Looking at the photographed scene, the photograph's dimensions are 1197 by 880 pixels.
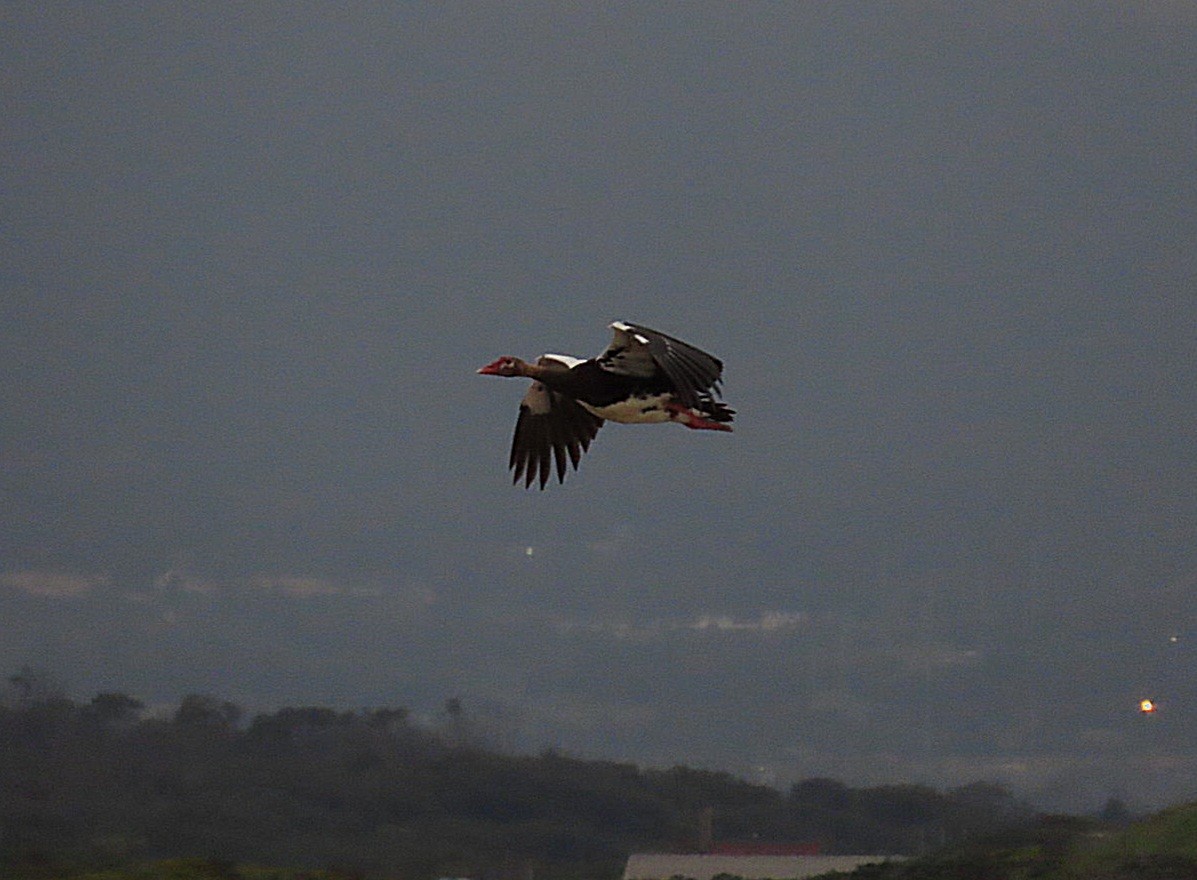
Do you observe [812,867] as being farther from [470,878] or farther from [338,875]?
[338,875]

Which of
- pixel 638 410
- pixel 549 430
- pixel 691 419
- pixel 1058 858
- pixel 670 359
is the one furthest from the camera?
pixel 1058 858

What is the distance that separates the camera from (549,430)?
24.3 metres

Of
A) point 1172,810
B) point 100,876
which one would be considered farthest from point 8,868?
point 1172,810

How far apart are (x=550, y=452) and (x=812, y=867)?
11.1 m

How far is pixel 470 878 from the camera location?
2772cm

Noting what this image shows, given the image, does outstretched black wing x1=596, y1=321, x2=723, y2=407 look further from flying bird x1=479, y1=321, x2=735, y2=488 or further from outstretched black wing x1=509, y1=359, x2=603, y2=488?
outstretched black wing x1=509, y1=359, x2=603, y2=488

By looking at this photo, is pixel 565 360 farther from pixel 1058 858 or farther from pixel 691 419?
pixel 1058 858

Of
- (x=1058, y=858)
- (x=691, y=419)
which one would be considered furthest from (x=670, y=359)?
(x=1058, y=858)

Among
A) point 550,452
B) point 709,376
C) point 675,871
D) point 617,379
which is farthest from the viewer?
point 675,871

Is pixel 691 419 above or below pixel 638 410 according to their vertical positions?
below

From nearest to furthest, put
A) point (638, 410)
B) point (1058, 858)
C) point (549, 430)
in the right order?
point (638, 410) → point (549, 430) → point (1058, 858)

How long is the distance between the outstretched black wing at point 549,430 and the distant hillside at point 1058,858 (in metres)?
11.1

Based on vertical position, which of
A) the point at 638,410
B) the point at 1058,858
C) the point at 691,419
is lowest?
the point at 1058,858

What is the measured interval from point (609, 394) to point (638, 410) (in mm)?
404
